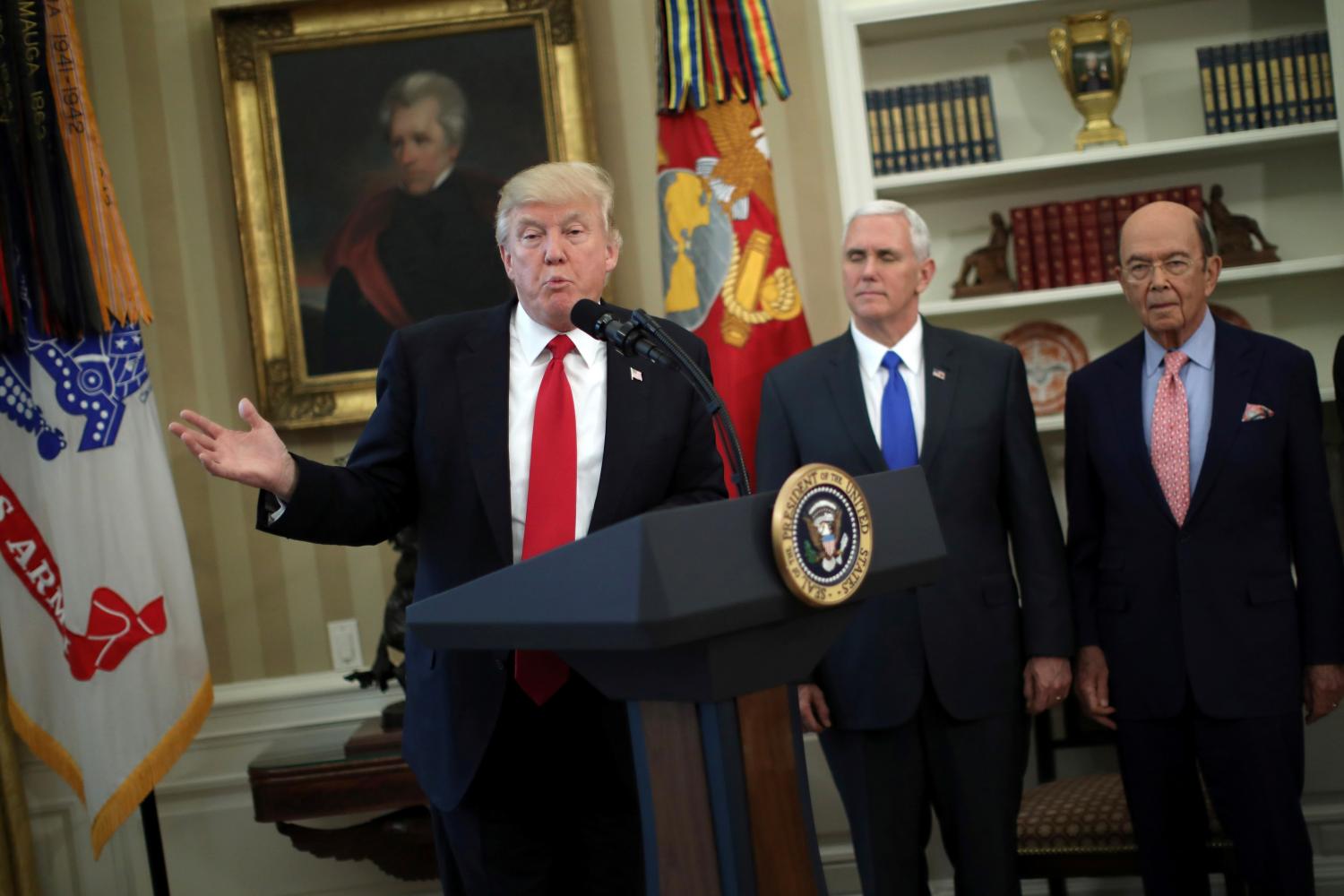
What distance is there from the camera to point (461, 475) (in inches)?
71.1

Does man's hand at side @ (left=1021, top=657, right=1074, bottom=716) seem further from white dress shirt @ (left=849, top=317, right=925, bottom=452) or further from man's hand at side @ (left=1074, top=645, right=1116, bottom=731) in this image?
white dress shirt @ (left=849, top=317, right=925, bottom=452)

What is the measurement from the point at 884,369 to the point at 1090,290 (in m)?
1.13

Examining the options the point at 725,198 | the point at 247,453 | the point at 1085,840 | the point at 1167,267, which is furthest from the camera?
the point at 725,198

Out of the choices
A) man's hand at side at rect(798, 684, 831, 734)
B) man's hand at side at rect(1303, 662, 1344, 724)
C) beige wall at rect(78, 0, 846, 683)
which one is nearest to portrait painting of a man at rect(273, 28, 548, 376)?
beige wall at rect(78, 0, 846, 683)

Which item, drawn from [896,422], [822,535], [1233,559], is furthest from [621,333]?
[1233,559]

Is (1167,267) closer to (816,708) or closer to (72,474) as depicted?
(816,708)

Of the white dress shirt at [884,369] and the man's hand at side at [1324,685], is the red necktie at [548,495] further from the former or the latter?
the man's hand at side at [1324,685]

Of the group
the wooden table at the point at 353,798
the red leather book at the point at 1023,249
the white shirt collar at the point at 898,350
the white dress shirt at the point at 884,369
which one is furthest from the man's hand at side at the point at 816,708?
the red leather book at the point at 1023,249

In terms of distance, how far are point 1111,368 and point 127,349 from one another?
2283mm

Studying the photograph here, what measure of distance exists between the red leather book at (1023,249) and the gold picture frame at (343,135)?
47.5 inches

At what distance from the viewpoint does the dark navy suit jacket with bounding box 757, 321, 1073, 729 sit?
2396mm

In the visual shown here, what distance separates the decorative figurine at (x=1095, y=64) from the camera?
3436 mm

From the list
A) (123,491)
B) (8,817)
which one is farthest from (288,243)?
(8,817)

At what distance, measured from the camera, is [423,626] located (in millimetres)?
1388
